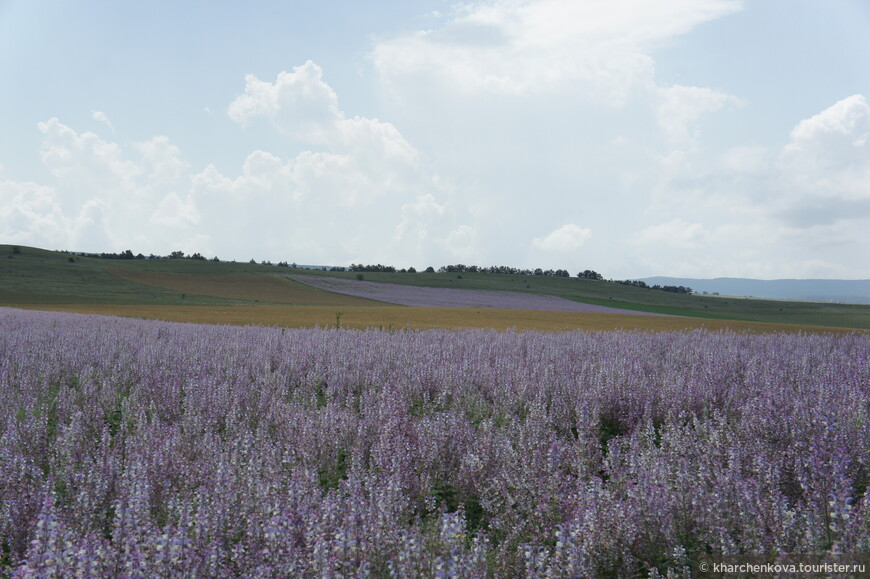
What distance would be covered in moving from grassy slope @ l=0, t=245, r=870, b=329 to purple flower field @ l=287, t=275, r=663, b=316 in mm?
2648

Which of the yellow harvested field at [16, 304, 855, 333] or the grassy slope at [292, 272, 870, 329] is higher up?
the grassy slope at [292, 272, 870, 329]

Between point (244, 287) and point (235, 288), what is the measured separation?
1.12 metres

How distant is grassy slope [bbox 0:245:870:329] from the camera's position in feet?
119

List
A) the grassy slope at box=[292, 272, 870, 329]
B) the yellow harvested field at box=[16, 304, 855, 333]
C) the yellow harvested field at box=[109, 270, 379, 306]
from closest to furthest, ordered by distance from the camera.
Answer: the yellow harvested field at box=[16, 304, 855, 333]
the yellow harvested field at box=[109, 270, 379, 306]
the grassy slope at box=[292, 272, 870, 329]

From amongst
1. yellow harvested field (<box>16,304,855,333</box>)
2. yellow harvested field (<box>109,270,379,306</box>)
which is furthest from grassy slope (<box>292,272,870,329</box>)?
yellow harvested field (<box>16,304,855,333</box>)

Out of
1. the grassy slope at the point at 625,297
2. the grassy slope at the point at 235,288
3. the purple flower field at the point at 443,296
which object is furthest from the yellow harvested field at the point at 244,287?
the grassy slope at the point at 625,297

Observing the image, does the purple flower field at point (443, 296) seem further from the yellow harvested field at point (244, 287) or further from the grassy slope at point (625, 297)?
the grassy slope at point (625, 297)

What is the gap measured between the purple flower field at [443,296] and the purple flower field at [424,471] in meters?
30.7

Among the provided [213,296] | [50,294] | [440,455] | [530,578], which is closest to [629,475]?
[440,455]

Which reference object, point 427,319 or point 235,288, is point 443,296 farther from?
point 427,319

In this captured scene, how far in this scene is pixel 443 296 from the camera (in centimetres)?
4491

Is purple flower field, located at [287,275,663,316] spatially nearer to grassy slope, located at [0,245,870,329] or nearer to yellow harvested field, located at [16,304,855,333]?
grassy slope, located at [0,245,870,329]

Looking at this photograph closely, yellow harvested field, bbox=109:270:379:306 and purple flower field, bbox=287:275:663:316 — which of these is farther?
purple flower field, bbox=287:275:663:316

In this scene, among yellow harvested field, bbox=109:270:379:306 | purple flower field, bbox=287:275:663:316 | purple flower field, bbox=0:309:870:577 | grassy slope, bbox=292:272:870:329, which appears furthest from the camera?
grassy slope, bbox=292:272:870:329
